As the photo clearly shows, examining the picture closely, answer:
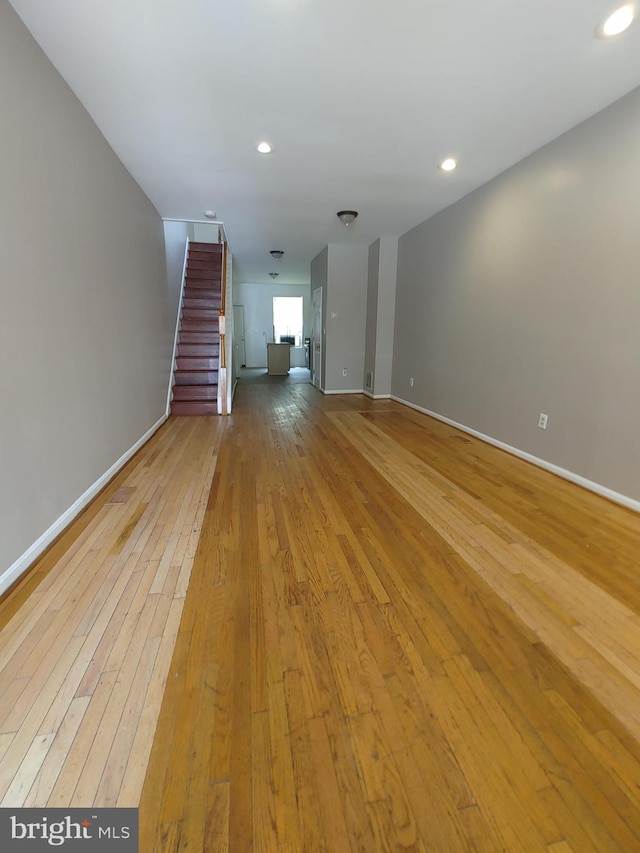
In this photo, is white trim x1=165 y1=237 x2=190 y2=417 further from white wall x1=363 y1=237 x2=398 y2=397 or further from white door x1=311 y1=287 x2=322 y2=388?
white wall x1=363 y1=237 x2=398 y2=397

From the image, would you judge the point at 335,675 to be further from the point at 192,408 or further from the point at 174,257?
the point at 174,257

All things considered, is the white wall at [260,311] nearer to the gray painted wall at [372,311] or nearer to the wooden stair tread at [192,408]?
the gray painted wall at [372,311]

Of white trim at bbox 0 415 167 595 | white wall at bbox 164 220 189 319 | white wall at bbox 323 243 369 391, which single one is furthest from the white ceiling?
white wall at bbox 323 243 369 391

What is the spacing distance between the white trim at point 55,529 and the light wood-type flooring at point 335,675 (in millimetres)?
70

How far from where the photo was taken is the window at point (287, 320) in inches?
445

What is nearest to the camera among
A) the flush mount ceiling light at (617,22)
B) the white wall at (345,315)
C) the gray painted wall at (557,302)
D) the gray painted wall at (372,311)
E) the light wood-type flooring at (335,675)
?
the light wood-type flooring at (335,675)

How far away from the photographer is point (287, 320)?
11.6 m

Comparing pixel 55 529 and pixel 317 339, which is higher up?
pixel 317 339

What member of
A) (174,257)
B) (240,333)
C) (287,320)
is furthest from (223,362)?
(287,320)

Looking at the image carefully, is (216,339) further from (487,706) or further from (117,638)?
(487,706)

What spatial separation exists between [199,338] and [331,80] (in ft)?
13.4

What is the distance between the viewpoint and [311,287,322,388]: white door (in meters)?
6.97

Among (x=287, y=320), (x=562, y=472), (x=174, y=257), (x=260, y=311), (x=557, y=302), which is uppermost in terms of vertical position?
(x=174, y=257)

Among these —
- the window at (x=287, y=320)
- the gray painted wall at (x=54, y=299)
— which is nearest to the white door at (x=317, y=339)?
the window at (x=287, y=320)
